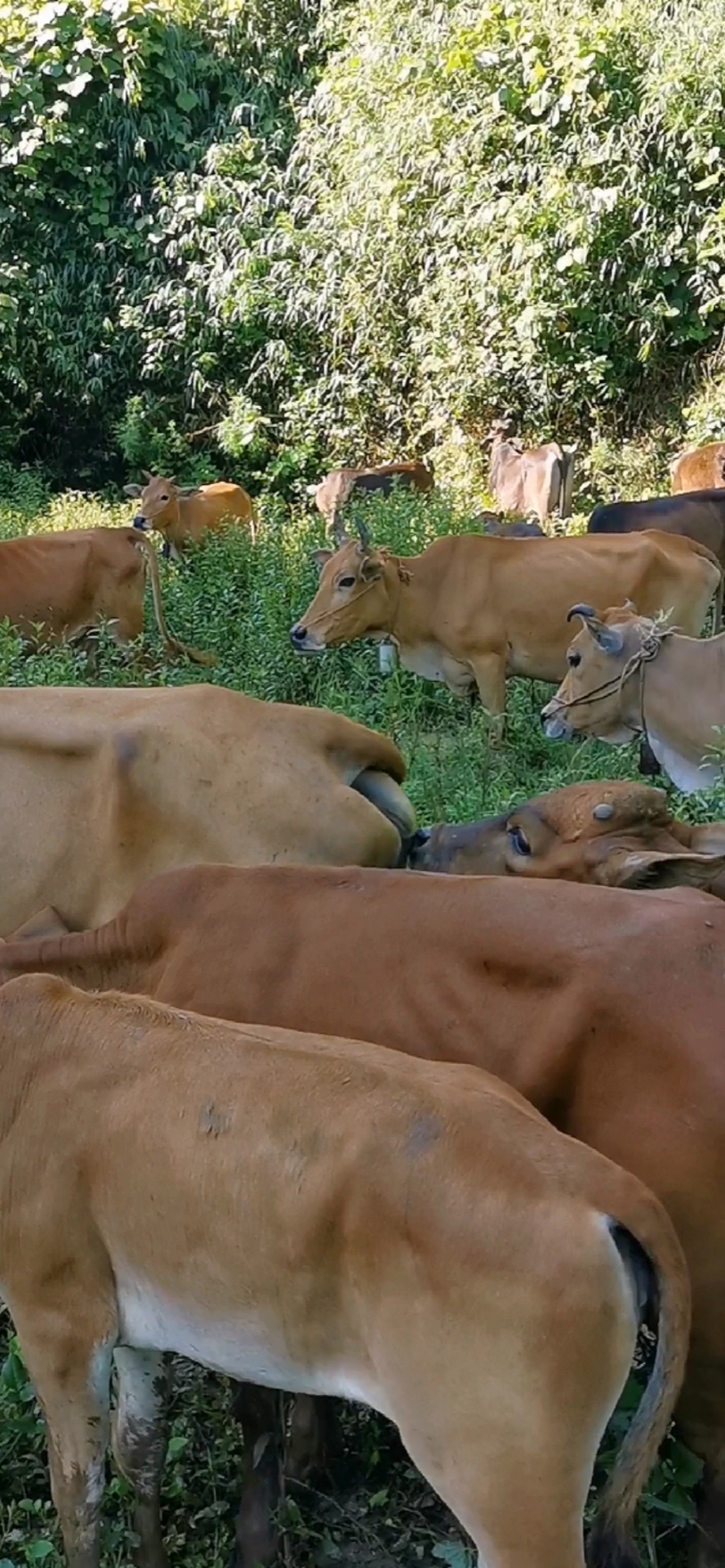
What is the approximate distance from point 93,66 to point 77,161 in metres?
1.15

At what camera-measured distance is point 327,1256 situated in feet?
8.69

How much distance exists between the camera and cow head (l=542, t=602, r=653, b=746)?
8055 mm

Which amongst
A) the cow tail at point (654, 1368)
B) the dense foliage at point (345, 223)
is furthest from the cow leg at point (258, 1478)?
the dense foliage at point (345, 223)

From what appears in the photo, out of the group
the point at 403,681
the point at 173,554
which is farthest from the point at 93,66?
the point at 403,681

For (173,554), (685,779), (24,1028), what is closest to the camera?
(24,1028)

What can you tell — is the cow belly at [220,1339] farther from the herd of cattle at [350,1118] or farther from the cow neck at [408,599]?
the cow neck at [408,599]

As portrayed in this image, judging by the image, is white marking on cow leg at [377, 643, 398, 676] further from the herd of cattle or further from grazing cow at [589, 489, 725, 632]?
the herd of cattle

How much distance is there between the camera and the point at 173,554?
14000 millimetres

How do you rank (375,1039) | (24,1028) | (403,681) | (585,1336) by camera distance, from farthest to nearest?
(403,681)
(375,1039)
(24,1028)
(585,1336)

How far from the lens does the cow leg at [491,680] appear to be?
9555mm

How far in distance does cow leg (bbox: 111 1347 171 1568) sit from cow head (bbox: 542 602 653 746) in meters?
5.30

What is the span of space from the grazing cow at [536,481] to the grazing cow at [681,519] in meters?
2.95

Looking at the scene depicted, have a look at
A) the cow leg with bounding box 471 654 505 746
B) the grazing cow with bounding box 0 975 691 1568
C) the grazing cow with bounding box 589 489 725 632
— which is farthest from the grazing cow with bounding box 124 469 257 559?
the grazing cow with bounding box 0 975 691 1568

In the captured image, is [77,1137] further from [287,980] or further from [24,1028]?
[287,980]
